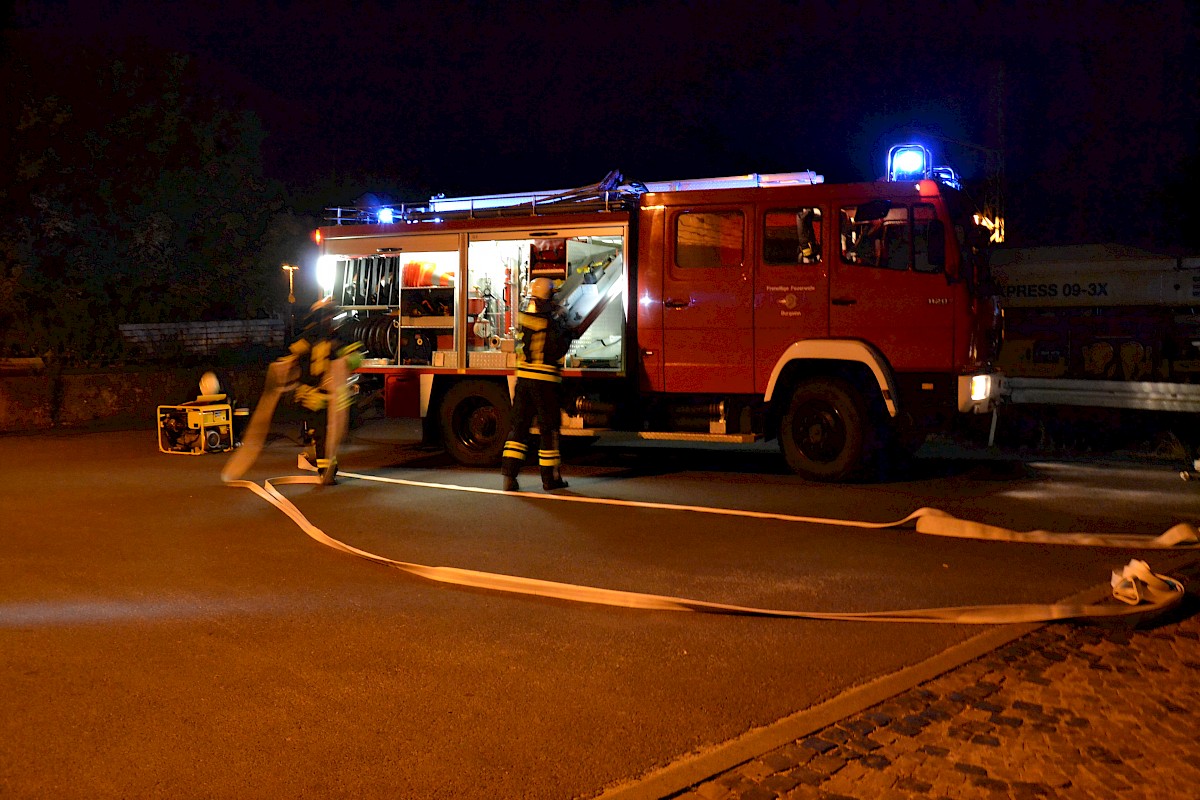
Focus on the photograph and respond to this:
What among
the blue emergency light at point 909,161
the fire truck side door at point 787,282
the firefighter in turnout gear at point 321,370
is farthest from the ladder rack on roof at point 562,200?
the firefighter in turnout gear at point 321,370

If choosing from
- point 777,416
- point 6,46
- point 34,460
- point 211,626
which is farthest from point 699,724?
point 6,46

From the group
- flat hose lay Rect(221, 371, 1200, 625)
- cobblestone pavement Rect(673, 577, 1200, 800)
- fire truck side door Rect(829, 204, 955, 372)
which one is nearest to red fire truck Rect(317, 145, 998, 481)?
fire truck side door Rect(829, 204, 955, 372)

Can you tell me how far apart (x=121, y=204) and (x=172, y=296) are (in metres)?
2.12

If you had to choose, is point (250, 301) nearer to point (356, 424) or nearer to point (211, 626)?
point (356, 424)

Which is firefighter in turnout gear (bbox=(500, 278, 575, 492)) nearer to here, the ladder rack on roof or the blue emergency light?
the ladder rack on roof

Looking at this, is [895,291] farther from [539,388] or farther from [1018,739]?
[1018,739]

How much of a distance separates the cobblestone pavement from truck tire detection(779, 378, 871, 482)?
15.9ft

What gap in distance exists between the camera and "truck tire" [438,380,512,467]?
11336mm

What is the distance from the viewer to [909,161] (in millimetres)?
10539

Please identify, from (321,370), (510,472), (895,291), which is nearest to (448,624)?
(510,472)

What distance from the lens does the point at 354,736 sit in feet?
13.0

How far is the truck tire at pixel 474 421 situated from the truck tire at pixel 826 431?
303 cm

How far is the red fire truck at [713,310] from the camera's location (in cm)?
963

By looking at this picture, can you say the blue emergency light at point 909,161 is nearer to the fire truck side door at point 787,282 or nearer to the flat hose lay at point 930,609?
the fire truck side door at point 787,282
